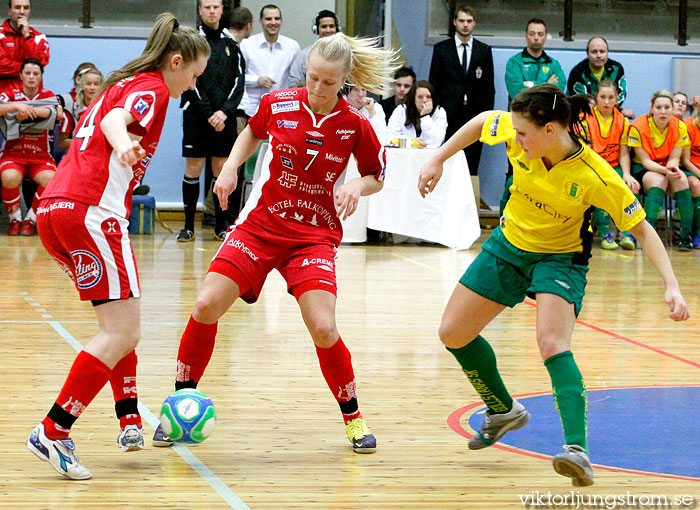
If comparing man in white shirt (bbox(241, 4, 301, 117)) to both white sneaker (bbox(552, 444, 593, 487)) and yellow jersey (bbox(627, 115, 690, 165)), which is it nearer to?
yellow jersey (bbox(627, 115, 690, 165))

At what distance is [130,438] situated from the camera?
12.1 ft

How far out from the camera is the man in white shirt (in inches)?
445

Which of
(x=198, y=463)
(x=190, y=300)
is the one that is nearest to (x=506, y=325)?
(x=190, y=300)

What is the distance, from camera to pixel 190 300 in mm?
7281

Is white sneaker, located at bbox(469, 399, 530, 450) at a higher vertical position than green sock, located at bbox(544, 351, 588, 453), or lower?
lower

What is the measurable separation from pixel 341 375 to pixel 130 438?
2.82 feet

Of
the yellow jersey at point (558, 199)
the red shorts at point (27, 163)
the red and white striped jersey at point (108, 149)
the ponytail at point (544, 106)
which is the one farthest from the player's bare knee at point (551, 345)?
the red shorts at point (27, 163)

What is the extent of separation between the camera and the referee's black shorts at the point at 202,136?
1051 cm

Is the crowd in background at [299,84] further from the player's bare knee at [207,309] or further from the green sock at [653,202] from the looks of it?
the player's bare knee at [207,309]

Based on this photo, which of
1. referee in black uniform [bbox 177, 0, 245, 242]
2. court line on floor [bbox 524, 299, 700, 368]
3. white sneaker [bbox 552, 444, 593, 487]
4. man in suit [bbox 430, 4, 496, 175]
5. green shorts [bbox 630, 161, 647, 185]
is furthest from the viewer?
man in suit [bbox 430, 4, 496, 175]

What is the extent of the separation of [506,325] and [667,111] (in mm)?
5883

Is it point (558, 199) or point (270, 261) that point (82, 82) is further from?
point (558, 199)

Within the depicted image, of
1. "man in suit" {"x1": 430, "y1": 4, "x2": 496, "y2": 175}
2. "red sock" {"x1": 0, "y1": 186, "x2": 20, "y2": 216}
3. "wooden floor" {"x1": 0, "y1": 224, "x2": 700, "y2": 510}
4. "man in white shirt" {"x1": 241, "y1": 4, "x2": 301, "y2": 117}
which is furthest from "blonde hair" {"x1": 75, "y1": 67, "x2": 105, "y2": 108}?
"man in suit" {"x1": 430, "y1": 4, "x2": 496, "y2": 175}

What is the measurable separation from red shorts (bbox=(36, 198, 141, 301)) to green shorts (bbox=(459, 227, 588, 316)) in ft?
4.40
